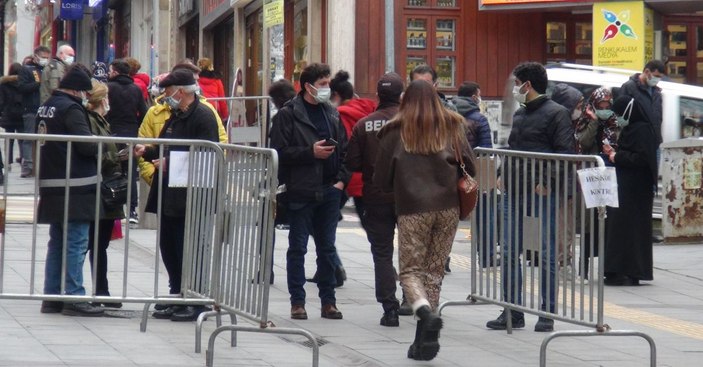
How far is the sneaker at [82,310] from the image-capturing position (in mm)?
9867

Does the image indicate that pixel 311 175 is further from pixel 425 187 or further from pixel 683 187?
pixel 683 187

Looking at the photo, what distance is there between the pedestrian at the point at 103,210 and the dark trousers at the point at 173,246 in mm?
336

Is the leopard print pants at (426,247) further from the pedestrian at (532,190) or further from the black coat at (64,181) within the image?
the black coat at (64,181)

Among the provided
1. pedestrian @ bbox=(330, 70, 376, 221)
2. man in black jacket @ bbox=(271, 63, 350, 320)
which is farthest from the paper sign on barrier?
pedestrian @ bbox=(330, 70, 376, 221)

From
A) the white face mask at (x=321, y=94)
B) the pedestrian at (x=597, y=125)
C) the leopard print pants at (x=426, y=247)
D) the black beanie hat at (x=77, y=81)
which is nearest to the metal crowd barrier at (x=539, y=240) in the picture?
the leopard print pants at (x=426, y=247)

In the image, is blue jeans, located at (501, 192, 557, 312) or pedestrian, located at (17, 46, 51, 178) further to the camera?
pedestrian, located at (17, 46, 51, 178)

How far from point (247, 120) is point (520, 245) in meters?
11.3

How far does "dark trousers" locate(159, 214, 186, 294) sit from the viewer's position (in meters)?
9.77

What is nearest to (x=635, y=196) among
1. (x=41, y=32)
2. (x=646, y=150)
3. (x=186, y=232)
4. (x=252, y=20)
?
(x=646, y=150)

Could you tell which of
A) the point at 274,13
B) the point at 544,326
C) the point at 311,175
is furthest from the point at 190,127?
the point at 274,13

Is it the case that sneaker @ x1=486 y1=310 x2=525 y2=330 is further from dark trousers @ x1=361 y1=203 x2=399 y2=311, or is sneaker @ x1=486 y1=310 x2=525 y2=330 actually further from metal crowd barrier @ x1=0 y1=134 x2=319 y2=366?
metal crowd barrier @ x1=0 y1=134 x2=319 y2=366

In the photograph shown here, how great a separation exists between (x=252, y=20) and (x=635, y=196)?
18.9m

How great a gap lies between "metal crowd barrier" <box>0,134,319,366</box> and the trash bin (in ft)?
26.0

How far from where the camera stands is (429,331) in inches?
328
